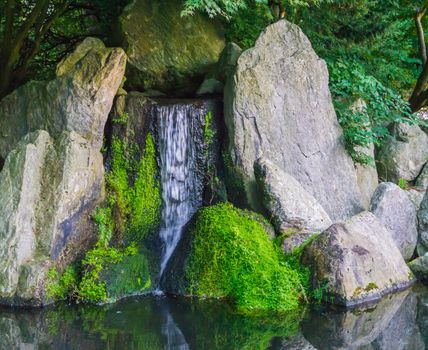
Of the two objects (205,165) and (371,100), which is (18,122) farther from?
(371,100)

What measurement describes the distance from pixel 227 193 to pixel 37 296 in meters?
3.14

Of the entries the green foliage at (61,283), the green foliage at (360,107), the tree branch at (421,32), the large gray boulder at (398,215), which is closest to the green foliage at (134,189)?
the green foliage at (61,283)

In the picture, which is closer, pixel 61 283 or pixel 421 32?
pixel 61 283

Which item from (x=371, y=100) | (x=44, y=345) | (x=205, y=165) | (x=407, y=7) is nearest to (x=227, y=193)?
(x=205, y=165)

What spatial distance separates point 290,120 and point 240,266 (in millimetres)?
2688

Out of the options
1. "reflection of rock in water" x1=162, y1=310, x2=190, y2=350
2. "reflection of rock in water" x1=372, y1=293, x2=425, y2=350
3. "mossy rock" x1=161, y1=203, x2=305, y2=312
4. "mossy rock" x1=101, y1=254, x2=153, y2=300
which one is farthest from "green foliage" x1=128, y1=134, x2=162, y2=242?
"reflection of rock in water" x1=372, y1=293, x2=425, y2=350

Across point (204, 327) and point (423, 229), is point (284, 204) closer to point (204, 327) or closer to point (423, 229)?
point (204, 327)

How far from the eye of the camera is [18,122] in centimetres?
971

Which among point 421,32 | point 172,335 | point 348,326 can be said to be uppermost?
point 421,32

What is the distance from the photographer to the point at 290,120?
32.9ft

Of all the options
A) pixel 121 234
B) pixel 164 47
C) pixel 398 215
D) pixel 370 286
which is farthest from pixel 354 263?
pixel 164 47

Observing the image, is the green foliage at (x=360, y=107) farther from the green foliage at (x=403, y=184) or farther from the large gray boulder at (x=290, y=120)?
the green foliage at (x=403, y=184)

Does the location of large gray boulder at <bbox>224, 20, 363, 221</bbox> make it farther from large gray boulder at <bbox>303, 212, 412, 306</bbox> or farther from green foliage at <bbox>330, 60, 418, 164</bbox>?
large gray boulder at <bbox>303, 212, 412, 306</bbox>

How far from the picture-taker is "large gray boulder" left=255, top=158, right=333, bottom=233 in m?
8.96
